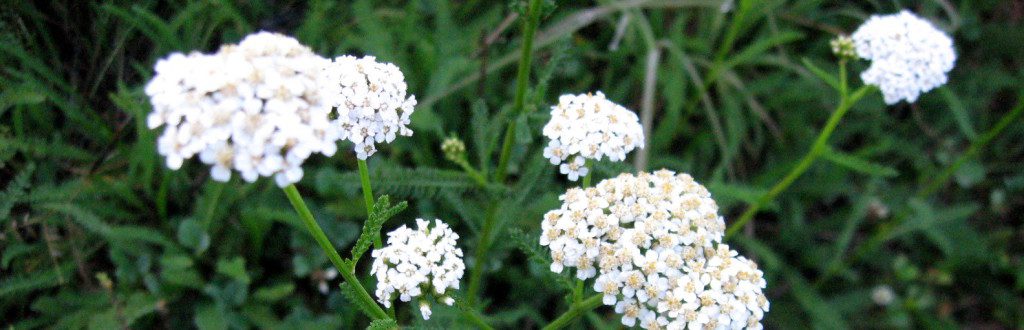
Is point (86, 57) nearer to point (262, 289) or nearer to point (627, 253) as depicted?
point (262, 289)

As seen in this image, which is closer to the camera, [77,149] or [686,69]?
[77,149]

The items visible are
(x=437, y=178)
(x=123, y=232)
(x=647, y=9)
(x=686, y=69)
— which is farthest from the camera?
(x=647, y=9)

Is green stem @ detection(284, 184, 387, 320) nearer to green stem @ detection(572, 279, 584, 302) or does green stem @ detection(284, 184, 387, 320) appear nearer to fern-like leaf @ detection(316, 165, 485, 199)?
green stem @ detection(572, 279, 584, 302)

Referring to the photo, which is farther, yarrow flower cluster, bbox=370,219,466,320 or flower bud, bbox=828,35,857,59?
flower bud, bbox=828,35,857,59

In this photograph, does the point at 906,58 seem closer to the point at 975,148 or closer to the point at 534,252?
the point at 975,148

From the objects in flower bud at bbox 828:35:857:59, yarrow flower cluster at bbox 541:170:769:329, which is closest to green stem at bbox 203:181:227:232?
yarrow flower cluster at bbox 541:170:769:329

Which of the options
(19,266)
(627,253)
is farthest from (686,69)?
(19,266)

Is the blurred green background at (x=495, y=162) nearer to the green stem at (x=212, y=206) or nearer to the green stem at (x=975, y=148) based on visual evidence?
the green stem at (x=212, y=206)
